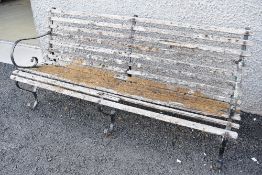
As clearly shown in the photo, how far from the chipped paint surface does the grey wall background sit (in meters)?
0.70

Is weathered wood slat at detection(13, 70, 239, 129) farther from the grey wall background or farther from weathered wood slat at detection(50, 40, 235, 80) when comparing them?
the grey wall background

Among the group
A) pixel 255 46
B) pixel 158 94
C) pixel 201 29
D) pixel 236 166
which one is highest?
pixel 201 29

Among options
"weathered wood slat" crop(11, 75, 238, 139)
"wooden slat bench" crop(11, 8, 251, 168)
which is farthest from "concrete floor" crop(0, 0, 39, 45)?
"weathered wood slat" crop(11, 75, 238, 139)

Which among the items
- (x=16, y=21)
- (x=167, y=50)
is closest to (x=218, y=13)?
(x=167, y=50)

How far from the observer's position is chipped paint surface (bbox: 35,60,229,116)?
318 centimetres

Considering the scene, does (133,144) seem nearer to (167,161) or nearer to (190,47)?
(167,161)

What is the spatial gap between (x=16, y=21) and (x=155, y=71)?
4.48 meters

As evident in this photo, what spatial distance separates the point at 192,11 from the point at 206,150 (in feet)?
4.99

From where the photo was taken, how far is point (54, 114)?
3893mm

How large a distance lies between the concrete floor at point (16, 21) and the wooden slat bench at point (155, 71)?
2.05 metres

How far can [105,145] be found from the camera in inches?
133

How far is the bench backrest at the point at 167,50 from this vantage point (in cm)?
325

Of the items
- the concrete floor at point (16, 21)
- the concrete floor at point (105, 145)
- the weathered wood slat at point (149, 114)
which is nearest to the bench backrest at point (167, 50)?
the weathered wood slat at point (149, 114)

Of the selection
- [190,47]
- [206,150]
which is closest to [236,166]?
[206,150]
